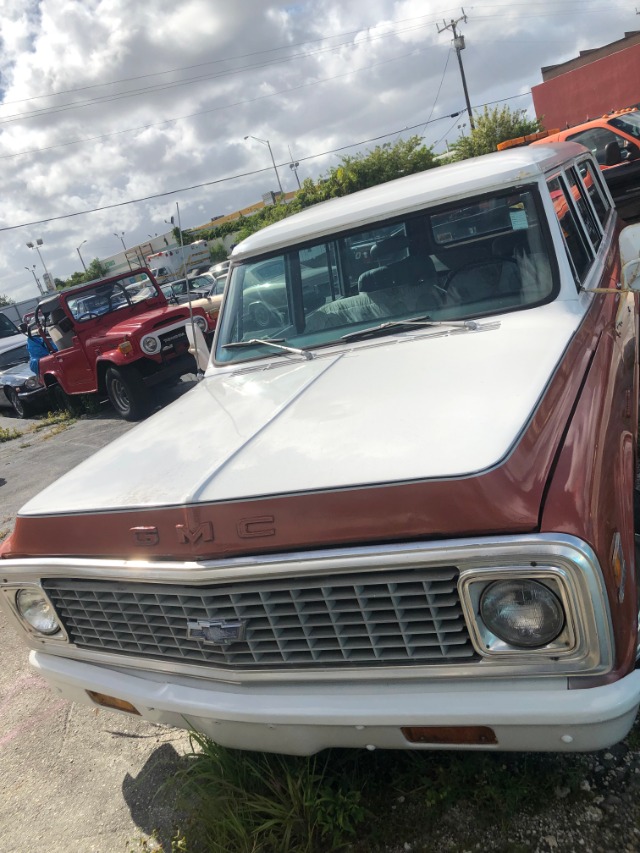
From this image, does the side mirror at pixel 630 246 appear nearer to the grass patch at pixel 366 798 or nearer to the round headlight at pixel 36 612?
the grass patch at pixel 366 798

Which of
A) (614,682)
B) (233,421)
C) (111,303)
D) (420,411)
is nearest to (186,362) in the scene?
(111,303)

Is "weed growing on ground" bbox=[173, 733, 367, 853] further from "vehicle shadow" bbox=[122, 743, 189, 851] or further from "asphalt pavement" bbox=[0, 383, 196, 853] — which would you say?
"asphalt pavement" bbox=[0, 383, 196, 853]

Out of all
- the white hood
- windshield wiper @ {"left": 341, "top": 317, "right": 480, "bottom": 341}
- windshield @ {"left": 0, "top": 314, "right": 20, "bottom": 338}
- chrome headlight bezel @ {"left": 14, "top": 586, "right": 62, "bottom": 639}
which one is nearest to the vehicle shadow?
chrome headlight bezel @ {"left": 14, "top": 586, "right": 62, "bottom": 639}

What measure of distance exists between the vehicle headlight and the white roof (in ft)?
18.2

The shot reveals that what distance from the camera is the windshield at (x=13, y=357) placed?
15.0m

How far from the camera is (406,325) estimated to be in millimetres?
2967

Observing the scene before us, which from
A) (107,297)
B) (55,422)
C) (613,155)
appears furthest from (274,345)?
(55,422)

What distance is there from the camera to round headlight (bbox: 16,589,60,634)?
243cm

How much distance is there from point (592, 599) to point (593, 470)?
0.36 metres

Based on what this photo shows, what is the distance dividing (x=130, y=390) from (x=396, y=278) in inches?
261

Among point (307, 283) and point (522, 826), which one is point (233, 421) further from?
point (522, 826)

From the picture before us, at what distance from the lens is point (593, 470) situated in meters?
1.78

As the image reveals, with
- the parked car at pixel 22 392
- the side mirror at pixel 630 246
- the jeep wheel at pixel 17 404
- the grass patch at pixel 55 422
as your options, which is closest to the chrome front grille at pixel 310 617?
the side mirror at pixel 630 246

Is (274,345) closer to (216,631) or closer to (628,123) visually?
(216,631)
